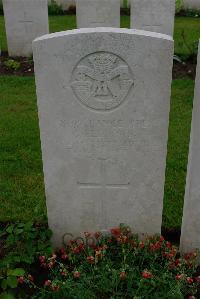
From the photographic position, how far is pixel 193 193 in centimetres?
299

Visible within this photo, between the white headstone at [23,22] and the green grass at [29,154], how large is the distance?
1.42 m

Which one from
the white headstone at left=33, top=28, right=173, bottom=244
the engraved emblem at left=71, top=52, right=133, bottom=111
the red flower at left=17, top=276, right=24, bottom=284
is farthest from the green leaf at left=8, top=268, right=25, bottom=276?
the engraved emblem at left=71, top=52, right=133, bottom=111

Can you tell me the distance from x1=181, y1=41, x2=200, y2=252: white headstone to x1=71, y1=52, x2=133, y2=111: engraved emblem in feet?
1.52

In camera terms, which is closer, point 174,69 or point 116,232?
point 116,232

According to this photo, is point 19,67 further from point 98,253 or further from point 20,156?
point 98,253

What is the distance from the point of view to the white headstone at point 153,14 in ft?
23.2

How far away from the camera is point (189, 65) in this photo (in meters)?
7.56

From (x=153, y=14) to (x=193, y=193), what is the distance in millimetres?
4883

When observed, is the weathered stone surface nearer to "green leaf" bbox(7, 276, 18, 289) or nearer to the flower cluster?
the flower cluster

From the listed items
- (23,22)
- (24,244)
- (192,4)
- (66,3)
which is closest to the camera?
(24,244)

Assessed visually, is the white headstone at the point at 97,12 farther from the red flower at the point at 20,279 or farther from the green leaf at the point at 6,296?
the green leaf at the point at 6,296

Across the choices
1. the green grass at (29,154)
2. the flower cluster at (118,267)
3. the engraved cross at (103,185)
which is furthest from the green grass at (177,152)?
the engraved cross at (103,185)

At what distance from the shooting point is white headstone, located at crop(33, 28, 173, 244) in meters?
2.70

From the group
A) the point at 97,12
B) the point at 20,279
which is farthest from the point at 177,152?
the point at 97,12
